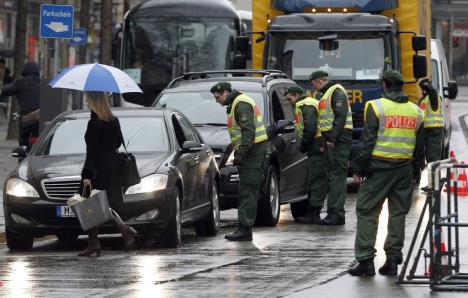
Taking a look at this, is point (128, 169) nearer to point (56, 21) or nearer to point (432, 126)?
point (432, 126)

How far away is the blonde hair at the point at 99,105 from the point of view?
15.6 metres

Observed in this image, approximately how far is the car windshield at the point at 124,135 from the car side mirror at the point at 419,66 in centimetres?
928

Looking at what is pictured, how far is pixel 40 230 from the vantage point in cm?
1592

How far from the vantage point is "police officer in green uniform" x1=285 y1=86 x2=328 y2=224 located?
19391 millimetres

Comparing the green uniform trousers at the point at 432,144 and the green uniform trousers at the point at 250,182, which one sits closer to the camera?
the green uniform trousers at the point at 250,182

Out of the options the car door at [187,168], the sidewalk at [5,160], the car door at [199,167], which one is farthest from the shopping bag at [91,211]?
the sidewalk at [5,160]

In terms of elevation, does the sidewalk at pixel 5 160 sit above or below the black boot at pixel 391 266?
below

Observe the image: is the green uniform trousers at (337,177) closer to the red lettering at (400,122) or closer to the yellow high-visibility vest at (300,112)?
the yellow high-visibility vest at (300,112)

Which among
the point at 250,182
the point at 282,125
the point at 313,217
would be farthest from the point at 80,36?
the point at 250,182

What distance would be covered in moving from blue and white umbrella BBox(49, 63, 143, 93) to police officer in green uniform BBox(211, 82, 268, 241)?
108cm

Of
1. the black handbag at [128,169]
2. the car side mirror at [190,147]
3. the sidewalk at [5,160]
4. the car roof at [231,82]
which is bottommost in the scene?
the sidewalk at [5,160]

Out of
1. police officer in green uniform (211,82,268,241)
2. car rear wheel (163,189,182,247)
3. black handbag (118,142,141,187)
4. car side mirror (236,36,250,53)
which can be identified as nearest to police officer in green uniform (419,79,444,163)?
police officer in green uniform (211,82,268,241)

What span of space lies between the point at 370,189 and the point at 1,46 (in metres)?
50.7

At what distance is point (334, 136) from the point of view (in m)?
19.1
